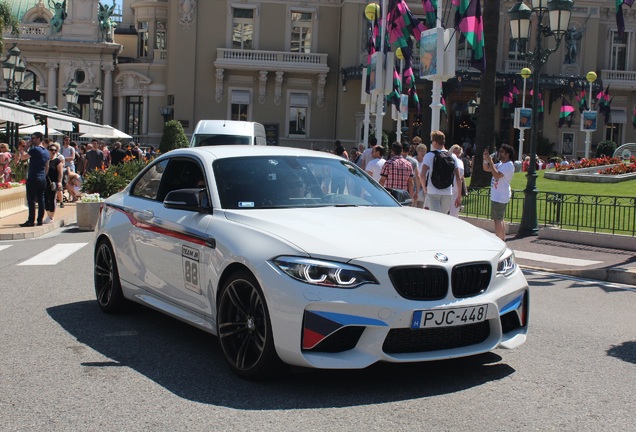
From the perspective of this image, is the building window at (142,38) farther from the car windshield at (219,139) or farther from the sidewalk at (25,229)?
the sidewalk at (25,229)

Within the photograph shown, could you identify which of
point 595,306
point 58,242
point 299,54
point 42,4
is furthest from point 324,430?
point 42,4

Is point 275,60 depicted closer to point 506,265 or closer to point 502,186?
point 502,186

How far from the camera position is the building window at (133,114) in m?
56.2

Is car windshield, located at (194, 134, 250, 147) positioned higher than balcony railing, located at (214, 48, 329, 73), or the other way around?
balcony railing, located at (214, 48, 329, 73)

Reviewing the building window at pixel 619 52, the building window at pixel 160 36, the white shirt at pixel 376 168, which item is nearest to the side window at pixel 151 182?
the white shirt at pixel 376 168

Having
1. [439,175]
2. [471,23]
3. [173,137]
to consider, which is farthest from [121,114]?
[439,175]

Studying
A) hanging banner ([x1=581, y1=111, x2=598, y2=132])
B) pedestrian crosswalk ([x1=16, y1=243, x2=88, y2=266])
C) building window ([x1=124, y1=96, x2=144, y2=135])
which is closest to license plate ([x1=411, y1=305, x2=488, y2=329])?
pedestrian crosswalk ([x1=16, y1=243, x2=88, y2=266])

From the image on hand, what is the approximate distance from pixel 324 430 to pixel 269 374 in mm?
953

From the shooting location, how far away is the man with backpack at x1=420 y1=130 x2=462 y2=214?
13.8 meters

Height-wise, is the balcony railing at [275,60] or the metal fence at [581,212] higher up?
the balcony railing at [275,60]

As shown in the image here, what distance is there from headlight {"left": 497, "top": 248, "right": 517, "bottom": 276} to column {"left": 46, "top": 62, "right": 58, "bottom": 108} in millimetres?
54762

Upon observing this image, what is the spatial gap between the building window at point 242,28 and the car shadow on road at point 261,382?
4720cm

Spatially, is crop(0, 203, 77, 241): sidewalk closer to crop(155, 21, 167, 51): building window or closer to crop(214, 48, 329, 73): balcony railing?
crop(214, 48, 329, 73): balcony railing

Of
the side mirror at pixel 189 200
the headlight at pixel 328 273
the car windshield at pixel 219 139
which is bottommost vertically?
the headlight at pixel 328 273
